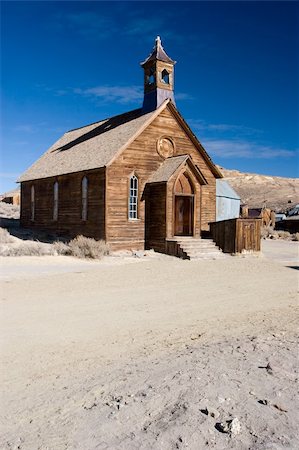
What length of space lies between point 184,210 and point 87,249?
25.9 ft

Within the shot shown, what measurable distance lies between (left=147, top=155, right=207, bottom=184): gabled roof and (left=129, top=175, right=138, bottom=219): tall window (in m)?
0.73

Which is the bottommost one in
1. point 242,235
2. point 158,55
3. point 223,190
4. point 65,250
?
point 65,250

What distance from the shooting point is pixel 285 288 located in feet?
38.7

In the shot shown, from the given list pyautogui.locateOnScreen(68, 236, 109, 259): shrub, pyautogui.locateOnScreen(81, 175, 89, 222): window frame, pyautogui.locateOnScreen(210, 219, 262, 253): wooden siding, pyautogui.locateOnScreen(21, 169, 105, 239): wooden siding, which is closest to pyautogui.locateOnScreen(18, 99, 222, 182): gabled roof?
pyautogui.locateOnScreen(21, 169, 105, 239): wooden siding

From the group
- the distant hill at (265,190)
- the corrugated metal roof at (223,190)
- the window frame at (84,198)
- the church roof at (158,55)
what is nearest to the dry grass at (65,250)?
the window frame at (84,198)

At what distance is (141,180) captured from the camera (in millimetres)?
20906

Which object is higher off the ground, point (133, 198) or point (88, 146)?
point (88, 146)

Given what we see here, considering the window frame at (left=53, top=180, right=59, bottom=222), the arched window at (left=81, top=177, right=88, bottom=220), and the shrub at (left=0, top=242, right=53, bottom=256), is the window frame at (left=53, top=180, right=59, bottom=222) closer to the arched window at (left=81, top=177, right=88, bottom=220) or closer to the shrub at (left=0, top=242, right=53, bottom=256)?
the arched window at (left=81, top=177, right=88, bottom=220)

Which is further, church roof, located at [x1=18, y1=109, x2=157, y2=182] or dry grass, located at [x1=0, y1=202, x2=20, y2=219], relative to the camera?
dry grass, located at [x1=0, y1=202, x2=20, y2=219]

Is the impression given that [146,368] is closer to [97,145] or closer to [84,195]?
[84,195]

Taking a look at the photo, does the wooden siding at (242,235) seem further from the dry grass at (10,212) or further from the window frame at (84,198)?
the dry grass at (10,212)

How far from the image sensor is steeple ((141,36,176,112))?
22391 mm

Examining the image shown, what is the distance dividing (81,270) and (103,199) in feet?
21.5

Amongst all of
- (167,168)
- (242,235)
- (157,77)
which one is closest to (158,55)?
(157,77)
